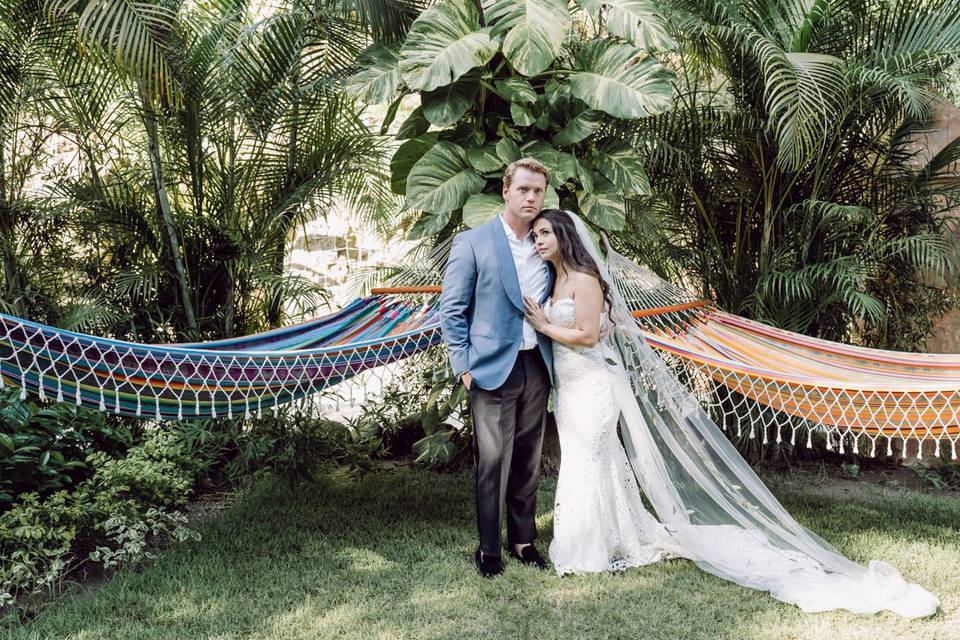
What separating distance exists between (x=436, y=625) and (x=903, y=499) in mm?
2354

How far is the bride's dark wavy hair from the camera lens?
252 centimetres

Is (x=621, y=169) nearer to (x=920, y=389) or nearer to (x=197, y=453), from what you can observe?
(x=920, y=389)

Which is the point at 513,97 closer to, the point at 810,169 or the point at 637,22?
the point at 637,22

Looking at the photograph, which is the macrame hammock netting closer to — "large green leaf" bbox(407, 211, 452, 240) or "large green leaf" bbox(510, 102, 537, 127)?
"large green leaf" bbox(407, 211, 452, 240)

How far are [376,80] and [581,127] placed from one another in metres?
0.81

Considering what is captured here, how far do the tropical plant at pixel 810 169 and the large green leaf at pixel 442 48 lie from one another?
853mm

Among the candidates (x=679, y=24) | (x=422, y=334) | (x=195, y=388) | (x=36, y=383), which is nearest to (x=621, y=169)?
(x=679, y=24)

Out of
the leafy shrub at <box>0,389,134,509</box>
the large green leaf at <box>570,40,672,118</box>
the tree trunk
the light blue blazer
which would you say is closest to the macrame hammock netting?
the leafy shrub at <box>0,389,134,509</box>

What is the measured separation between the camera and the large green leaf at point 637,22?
9.85ft

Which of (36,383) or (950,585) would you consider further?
(950,585)

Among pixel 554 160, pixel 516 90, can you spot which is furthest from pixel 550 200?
pixel 516 90

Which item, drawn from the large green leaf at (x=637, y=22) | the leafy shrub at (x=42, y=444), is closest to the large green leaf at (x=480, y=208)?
the large green leaf at (x=637, y=22)

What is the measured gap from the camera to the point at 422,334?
9.40 ft

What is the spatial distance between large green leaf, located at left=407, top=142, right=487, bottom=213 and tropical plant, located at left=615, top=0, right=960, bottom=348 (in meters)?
0.80
